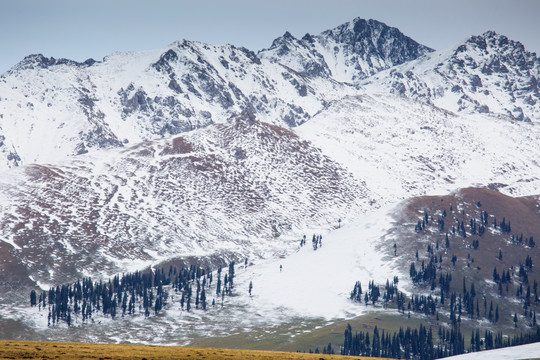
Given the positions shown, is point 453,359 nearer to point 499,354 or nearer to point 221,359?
point 499,354

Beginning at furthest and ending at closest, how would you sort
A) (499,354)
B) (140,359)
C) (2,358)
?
(499,354), (140,359), (2,358)

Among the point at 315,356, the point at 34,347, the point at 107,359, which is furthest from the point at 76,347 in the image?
the point at 315,356

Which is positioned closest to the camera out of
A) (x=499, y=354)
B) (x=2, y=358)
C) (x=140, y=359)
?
(x=2, y=358)

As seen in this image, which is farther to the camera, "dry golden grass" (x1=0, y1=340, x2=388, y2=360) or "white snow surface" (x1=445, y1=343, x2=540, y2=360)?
"white snow surface" (x1=445, y1=343, x2=540, y2=360)

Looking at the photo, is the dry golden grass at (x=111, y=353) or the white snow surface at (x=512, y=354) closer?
the dry golden grass at (x=111, y=353)

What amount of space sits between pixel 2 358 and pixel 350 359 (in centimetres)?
4614

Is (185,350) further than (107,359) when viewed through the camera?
Yes

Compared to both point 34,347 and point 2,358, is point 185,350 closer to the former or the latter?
point 34,347

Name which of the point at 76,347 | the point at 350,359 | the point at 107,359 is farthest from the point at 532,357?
the point at 76,347

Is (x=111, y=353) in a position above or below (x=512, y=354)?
below

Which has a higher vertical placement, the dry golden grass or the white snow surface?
the white snow surface

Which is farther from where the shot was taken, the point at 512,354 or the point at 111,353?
the point at 512,354

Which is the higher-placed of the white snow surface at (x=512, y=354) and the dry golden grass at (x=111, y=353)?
the white snow surface at (x=512, y=354)

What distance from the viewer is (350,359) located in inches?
4119
